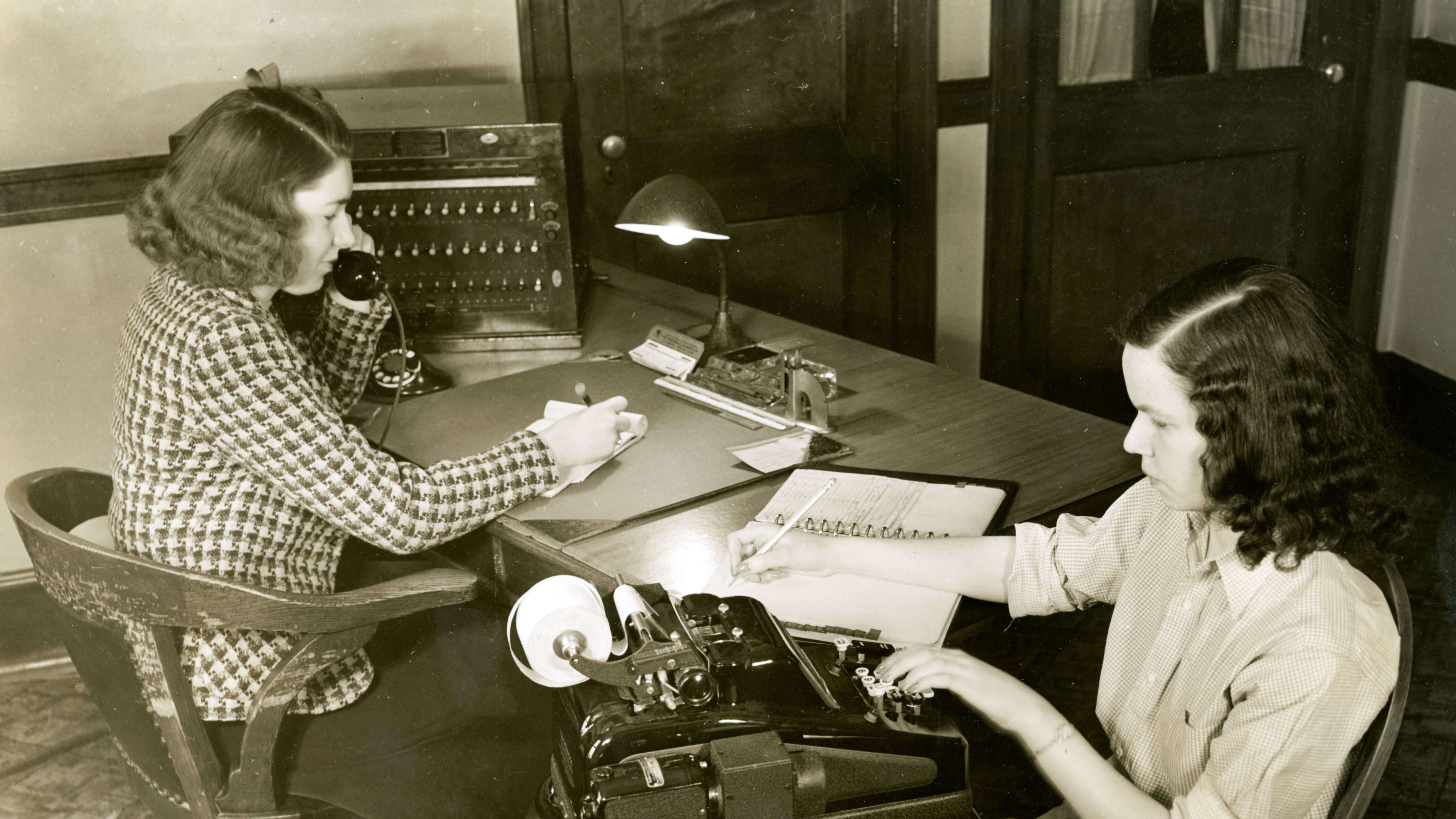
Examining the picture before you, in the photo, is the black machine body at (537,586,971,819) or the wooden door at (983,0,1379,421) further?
the wooden door at (983,0,1379,421)

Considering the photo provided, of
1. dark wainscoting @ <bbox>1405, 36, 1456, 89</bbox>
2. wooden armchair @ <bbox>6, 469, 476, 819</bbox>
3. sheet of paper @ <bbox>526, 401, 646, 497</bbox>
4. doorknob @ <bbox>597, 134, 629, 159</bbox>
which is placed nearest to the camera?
wooden armchair @ <bbox>6, 469, 476, 819</bbox>

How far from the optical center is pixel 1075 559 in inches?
60.6

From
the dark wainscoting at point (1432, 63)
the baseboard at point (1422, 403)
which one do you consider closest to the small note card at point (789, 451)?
the baseboard at point (1422, 403)

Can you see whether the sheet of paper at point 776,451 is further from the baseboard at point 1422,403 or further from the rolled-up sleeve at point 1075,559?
the baseboard at point 1422,403

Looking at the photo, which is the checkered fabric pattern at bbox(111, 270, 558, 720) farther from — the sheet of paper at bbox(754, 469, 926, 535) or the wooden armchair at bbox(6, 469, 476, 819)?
the sheet of paper at bbox(754, 469, 926, 535)

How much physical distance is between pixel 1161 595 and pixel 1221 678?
0.55 feet

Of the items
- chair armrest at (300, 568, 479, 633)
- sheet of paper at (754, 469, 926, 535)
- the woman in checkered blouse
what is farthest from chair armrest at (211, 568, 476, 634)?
sheet of paper at (754, 469, 926, 535)

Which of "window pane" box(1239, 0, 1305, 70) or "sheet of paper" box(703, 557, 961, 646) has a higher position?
"window pane" box(1239, 0, 1305, 70)

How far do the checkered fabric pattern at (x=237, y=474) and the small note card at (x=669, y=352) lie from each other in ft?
A: 2.13

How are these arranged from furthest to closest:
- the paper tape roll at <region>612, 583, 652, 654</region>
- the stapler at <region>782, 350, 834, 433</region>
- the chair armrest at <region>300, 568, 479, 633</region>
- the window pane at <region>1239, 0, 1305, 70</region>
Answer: the window pane at <region>1239, 0, 1305, 70</region> < the stapler at <region>782, 350, 834, 433</region> < the chair armrest at <region>300, 568, 479, 633</region> < the paper tape roll at <region>612, 583, 652, 654</region>

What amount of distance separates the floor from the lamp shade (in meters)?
0.87

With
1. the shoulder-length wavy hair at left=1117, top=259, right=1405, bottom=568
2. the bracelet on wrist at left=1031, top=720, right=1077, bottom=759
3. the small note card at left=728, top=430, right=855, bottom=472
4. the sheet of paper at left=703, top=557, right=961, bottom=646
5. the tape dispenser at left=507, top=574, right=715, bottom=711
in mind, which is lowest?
the bracelet on wrist at left=1031, top=720, right=1077, bottom=759

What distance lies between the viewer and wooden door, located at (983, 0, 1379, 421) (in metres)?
3.78

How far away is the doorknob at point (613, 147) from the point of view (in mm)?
3365
